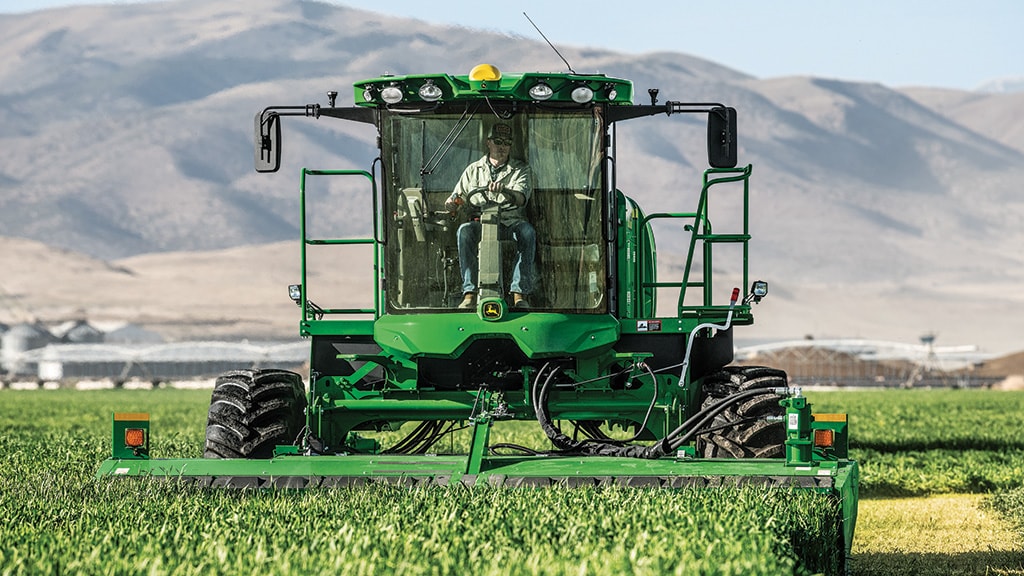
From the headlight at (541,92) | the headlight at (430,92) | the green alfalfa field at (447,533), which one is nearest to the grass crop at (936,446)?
the green alfalfa field at (447,533)

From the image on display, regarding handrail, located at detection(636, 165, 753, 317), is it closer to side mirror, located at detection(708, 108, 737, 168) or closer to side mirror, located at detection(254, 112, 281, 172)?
side mirror, located at detection(708, 108, 737, 168)

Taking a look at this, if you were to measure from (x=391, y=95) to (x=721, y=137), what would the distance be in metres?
2.52

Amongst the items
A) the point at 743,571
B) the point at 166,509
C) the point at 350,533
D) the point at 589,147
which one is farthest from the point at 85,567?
the point at 589,147

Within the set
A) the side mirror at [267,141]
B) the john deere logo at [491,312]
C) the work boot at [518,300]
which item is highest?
the side mirror at [267,141]

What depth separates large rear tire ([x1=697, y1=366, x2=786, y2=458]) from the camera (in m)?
12.2

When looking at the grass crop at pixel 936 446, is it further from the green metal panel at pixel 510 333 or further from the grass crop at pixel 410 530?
the grass crop at pixel 410 530

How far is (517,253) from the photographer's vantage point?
1230 cm

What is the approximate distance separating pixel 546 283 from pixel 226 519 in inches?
167

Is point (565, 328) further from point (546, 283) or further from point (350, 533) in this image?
point (350, 533)

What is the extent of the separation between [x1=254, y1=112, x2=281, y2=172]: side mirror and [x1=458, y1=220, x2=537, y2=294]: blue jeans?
4.95 feet

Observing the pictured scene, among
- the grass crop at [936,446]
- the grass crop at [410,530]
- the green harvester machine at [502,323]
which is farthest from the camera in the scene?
the grass crop at [936,446]

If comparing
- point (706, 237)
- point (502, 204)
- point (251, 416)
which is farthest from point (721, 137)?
point (251, 416)

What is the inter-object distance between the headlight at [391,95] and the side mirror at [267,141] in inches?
32.8

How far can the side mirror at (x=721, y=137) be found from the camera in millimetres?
12016
